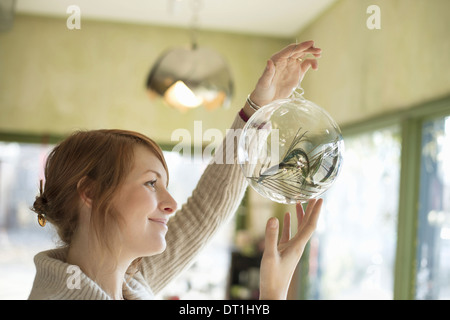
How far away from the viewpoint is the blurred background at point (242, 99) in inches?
105

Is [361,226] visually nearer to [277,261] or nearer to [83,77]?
[83,77]

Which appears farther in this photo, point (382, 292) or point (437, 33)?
point (382, 292)

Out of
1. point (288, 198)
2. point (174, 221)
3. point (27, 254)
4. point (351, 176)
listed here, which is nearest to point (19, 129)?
point (27, 254)

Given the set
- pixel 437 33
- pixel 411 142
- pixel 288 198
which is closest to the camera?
pixel 288 198

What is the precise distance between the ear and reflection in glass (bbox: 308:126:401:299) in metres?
2.32

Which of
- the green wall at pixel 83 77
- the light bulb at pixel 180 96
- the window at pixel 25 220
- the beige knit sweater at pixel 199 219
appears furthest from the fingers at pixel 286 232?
the green wall at pixel 83 77

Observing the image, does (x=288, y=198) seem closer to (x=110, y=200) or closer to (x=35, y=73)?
(x=110, y=200)

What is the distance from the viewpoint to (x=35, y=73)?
14.7 feet

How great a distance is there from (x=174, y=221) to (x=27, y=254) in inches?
144

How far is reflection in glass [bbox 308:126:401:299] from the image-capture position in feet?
9.85

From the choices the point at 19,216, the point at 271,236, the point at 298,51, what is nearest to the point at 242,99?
the point at 19,216

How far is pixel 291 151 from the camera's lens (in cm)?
80

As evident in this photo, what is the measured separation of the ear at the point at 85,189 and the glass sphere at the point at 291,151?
258 mm
